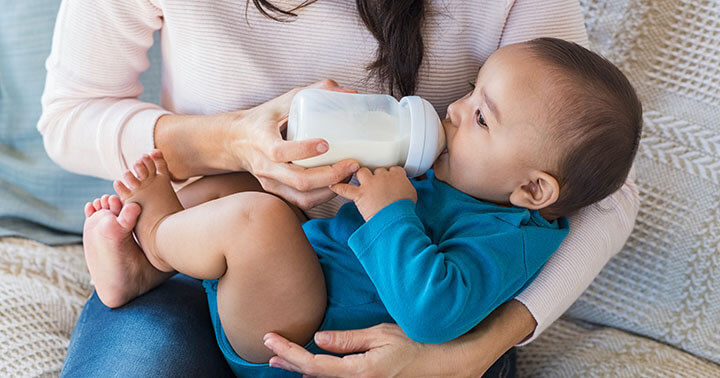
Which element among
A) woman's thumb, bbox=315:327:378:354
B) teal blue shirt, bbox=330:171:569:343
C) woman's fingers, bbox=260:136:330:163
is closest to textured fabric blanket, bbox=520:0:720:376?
teal blue shirt, bbox=330:171:569:343

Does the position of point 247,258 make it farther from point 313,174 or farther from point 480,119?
point 480,119

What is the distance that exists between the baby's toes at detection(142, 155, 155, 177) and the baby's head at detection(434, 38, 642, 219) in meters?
0.45

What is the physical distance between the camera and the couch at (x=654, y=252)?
1.20m

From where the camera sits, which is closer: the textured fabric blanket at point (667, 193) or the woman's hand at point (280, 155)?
the woman's hand at point (280, 155)

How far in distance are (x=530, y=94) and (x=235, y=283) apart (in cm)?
50

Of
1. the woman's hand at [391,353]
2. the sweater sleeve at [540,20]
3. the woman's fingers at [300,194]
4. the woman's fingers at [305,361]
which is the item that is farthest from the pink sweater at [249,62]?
the woman's fingers at [305,361]

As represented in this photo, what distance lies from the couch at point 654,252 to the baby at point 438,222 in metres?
0.30

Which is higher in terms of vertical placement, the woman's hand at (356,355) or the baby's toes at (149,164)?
the baby's toes at (149,164)

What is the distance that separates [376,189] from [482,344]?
0.29 m

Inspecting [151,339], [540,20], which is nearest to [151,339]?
[151,339]

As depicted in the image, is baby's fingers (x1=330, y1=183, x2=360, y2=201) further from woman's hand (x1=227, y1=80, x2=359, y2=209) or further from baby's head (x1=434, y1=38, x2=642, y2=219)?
baby's head (x1=434, y1=38, x2=642, y2=219)

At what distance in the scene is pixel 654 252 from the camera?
128 centimetres

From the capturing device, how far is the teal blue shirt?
0.86 meters

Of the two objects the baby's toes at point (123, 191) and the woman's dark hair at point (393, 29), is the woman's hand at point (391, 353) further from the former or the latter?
the woman's dark hair at point (393, 29)
